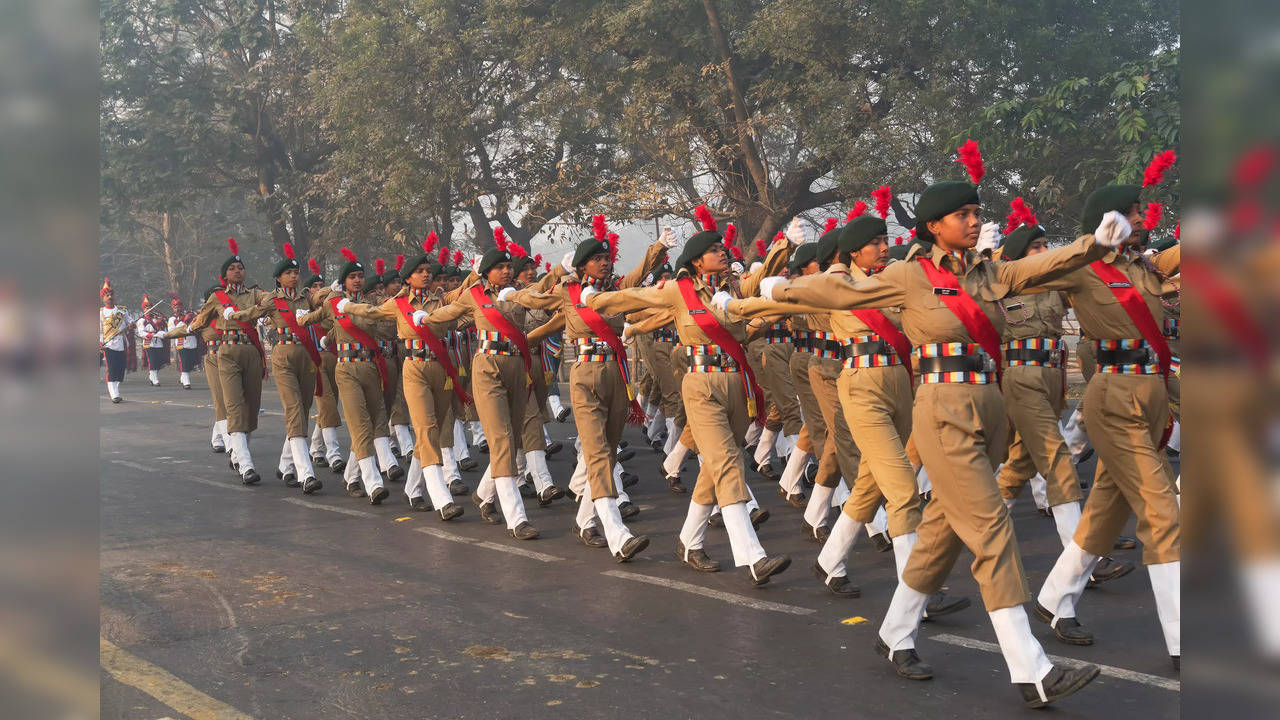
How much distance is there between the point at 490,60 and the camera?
25.6m

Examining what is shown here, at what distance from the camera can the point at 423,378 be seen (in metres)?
9.62

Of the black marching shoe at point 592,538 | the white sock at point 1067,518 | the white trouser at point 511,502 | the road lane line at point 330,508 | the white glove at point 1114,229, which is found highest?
the white glove at point 1114,229

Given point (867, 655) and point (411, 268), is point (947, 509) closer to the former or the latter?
point (867, 655)

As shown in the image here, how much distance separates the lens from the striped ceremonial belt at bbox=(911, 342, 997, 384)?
4.95 metres

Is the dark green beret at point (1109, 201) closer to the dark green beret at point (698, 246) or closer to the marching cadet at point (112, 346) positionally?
the dark green beret at point (698, 246)

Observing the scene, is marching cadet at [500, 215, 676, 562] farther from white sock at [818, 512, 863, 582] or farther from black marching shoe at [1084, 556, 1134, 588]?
black marching shoe at [1084, 556, 1134, 588]

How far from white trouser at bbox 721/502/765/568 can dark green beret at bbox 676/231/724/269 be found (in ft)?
5.13

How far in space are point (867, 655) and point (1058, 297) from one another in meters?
3.69

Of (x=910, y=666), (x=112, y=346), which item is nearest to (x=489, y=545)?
(x=910, y=666)

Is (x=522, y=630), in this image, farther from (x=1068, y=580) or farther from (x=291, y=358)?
(x=291, y=358)

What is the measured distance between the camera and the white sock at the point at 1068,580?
5.45m

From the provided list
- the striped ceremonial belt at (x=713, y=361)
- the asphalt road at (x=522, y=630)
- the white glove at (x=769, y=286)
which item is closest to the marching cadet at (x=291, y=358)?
the asphalt road at (x=522, y=630)

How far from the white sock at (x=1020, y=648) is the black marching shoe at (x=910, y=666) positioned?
0.48m
